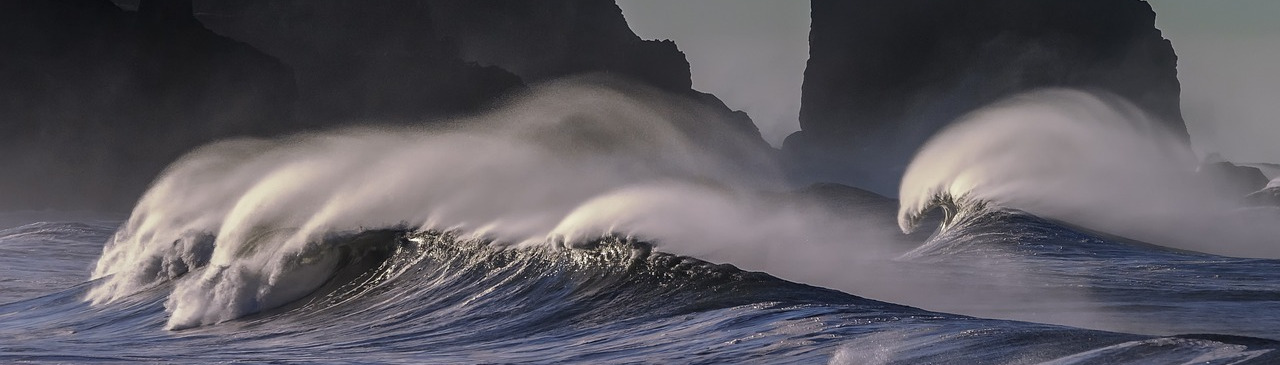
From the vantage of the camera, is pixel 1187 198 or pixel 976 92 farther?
pixel 976 92

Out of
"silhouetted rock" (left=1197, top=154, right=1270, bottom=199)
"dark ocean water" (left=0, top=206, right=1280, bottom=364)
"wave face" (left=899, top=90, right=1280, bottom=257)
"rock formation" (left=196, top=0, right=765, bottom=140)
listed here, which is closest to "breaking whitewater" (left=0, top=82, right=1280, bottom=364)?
"dark ocean water" (left=0, top=206, right=1280, bottom=364)

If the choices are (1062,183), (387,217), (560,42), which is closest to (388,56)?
(560,42)

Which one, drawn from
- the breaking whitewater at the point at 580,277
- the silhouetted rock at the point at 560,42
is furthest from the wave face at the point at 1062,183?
the silhouetted rock at the point at 560,42

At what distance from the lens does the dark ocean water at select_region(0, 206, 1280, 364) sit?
8891 mm

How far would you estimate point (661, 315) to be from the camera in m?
11.4

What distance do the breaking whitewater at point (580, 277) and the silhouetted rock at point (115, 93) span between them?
131 feet

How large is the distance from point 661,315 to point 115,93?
62.7 m

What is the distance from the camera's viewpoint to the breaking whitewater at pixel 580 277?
393 inches

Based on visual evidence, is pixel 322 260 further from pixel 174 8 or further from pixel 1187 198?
pixel 174 8

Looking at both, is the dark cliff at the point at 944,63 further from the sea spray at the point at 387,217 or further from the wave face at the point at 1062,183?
the sea spray at the point at 387,217

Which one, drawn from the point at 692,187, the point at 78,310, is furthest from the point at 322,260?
the point at 692,187

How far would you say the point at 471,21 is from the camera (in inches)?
3816

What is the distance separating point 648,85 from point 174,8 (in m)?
31.9

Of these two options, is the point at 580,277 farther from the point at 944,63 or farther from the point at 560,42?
the point at 944,63
